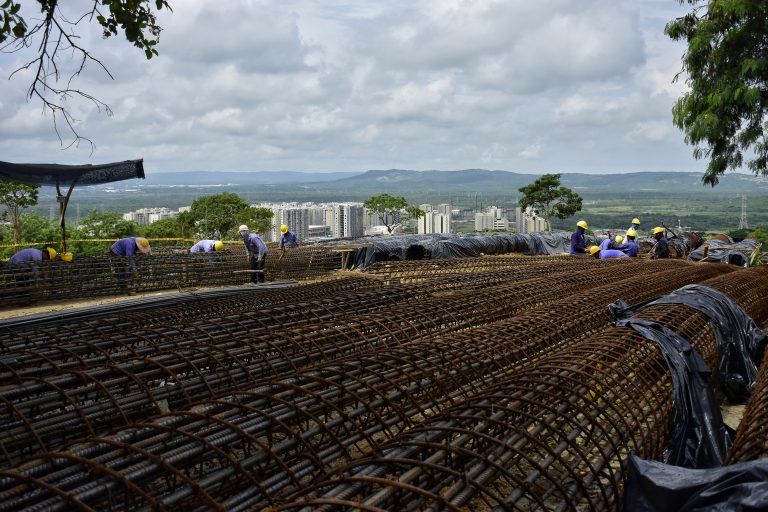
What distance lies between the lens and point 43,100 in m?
5.14

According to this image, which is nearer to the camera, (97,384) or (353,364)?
(97,384)

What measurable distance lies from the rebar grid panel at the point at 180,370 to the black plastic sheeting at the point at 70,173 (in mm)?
8479

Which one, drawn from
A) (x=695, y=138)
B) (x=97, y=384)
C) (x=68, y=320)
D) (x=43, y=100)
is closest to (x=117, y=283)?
(x=68, y=320)

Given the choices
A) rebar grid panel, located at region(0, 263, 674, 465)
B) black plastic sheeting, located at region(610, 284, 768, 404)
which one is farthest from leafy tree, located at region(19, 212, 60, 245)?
black plastic sheeting, located at region(610, 284, 768, 404)

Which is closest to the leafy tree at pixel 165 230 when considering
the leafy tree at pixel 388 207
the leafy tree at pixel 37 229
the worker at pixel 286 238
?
the leafy tree at pixel 37 229

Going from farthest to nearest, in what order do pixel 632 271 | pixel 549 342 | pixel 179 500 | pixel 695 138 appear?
pixel 695 138, pixel 632 271, pixel 549 342, pixel 179 500

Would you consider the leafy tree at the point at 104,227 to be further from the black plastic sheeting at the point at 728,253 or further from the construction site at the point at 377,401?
the black plastic sheeting at the point at 728,253

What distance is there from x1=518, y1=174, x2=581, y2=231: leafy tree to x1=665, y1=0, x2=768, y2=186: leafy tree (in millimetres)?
24060

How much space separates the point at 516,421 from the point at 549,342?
2.27 meters

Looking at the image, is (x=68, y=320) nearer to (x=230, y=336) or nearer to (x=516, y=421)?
(x=230, y=336)

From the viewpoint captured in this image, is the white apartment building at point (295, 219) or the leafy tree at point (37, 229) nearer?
the leafy tree at point (37, 229)

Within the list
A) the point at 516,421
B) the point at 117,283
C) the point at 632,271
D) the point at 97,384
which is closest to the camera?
the point at 516,421

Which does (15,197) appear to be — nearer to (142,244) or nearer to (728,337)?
(142,244)

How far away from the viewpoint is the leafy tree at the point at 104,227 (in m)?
30.3
